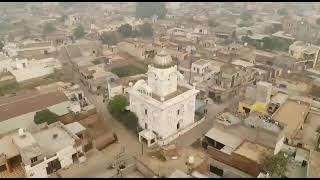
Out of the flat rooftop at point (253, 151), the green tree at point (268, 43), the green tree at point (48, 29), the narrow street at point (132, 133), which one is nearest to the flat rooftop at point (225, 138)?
the flat rooftop at point (253, 151)

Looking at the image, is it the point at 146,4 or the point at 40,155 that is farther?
the point at 146,4

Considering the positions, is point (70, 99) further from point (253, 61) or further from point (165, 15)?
point (165, 15)

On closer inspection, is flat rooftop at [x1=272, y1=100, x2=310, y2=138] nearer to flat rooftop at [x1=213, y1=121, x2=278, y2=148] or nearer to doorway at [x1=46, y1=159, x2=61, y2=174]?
flat rooftop at [x1=213, y1=121, x2=278, y2=148]

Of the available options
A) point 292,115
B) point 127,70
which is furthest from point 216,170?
point 127,70

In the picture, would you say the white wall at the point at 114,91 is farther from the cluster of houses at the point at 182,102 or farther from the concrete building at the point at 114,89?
the cluster of houses at the point at 182,102

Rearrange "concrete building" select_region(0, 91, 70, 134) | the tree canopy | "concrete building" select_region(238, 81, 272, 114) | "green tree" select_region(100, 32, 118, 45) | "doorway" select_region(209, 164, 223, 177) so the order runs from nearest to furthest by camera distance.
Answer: "doorway" select_region(209, 164, 223, 177) < "concrete building" select_region(0, 91, 70, 134) < the tree canopy < "concrete building" select_region(238, 81, 272, 114) < "green tree" select_region(100, 32, 118, 45)

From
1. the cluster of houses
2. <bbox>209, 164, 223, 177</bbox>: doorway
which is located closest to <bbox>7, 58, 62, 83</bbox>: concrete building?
the cluster of houses

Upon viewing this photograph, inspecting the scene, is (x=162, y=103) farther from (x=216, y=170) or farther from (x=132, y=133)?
(x=216, y=170)

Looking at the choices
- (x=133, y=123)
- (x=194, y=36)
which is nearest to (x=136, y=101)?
(x=133, y=123)
